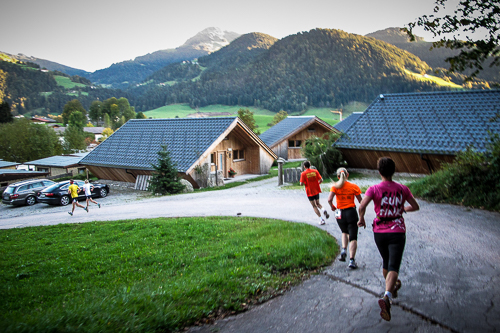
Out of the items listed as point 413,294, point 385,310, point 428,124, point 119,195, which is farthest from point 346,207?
point 119,195

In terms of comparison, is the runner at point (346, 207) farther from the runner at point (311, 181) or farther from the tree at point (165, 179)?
the tree at point (165, 179)

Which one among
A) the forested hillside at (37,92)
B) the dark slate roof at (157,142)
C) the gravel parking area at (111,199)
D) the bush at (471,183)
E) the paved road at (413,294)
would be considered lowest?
the gravel parking area at (111,199)

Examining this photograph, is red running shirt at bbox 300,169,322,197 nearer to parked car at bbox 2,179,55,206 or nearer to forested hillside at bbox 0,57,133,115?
parked car at bbox 2,179,55,206

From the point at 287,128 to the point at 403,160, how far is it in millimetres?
21444

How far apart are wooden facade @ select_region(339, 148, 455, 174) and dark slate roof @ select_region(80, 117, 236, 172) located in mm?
9554

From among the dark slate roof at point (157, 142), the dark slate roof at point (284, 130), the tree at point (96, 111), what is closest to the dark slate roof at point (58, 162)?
the dark slate roof at point (157, 142)

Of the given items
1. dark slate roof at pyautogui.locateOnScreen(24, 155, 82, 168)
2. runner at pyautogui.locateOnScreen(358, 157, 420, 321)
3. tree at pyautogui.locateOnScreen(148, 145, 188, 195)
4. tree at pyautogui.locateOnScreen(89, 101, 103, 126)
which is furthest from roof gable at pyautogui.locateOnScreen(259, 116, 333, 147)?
tree at pyautogui.locateOnScreen(89, 101, 103, 126)

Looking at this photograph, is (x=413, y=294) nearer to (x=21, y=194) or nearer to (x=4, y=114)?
(x=21, y=194)

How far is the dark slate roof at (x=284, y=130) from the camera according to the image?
38944mm

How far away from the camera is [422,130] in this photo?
813 inches

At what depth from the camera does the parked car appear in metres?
23.6

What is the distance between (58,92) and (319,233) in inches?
7687

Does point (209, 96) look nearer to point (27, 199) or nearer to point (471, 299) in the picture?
point (27, 199)

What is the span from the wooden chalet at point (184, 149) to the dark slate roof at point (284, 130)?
7.87 meters
